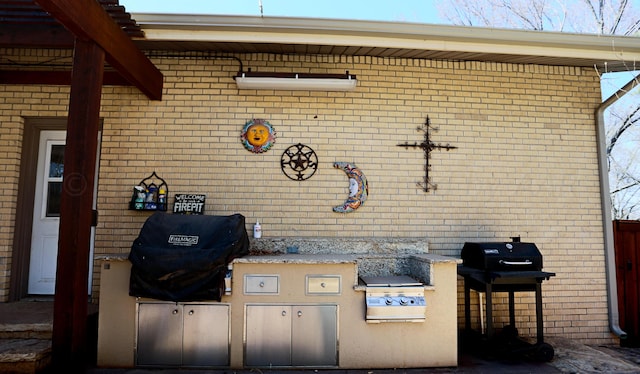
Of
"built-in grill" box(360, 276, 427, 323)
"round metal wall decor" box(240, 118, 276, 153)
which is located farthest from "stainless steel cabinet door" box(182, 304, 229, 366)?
"round metal wall decor" box(240, 118, 276, 153)

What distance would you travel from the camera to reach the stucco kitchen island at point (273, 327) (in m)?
3.83

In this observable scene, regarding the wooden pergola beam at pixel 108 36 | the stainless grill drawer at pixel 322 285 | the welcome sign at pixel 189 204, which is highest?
the wooden pergola beam at pixel 108 36

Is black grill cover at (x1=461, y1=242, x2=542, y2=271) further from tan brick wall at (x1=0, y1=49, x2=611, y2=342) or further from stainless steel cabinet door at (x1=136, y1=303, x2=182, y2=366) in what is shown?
stainless steel cabinet door at (x1=136, y1=303, x2=182, y2=366)

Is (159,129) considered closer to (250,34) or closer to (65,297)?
(250,34)

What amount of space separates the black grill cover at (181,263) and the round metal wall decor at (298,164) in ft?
4.35

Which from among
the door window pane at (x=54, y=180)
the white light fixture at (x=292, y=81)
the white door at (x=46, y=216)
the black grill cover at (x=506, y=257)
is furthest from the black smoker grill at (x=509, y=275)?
the door window pane at (x=54, y=180)

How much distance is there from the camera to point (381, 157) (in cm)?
503

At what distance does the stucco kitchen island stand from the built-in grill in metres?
0.08

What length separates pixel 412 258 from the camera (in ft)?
14.7

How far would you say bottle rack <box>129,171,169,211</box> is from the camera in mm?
4746

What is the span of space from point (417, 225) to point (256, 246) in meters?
2.01

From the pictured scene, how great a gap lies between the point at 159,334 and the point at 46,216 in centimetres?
248

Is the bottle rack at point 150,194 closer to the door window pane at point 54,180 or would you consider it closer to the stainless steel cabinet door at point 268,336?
the door window pane at point 54,180

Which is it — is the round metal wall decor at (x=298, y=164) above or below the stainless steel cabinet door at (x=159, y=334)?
above
